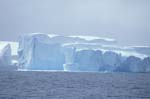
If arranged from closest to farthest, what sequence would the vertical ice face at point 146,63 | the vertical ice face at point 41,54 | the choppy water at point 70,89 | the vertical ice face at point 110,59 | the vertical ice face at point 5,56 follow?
the choppy water at point 70,89 → the vertical ice face at point 110,59 → the vertical ice face at point 146,63 → the vertical ice face at point 41,54 → the vertical ice face at point 5,56

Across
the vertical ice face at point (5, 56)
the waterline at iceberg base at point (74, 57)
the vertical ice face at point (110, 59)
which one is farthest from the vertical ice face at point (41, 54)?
the vertical ice face at point (110, 59)

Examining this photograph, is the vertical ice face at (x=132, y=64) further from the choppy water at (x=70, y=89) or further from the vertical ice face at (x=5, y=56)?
the vertical ice face at (x=5, y=56)

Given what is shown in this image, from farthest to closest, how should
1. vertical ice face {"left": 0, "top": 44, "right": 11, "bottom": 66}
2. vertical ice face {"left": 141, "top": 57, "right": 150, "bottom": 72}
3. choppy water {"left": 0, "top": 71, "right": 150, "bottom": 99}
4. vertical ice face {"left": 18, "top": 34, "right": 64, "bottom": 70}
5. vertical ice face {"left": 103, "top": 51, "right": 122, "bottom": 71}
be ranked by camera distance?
1. vertical ice face {"left": 0, "top": 44, "right": 11, "bottom": 66}
2. vertical ice face {"left": 18, "top": 34, "right": 64, "bottom": 70}
3. vertical ice face {"left": 141, "top": 57, "right": 150, "bottom": 72}
4. vertical ice face {"left": 103, "top": 51, "right": 122, "bottom": 71}
5. choppy water {"left": 0, "top": 71, "right": 150, "bottom": 99}

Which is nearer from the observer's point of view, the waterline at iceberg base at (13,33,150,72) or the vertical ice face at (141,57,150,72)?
the waterline at iceberg base at (13,33,150,72)

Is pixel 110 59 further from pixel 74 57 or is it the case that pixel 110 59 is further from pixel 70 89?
pixel 70 89

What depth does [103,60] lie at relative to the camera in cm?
3812

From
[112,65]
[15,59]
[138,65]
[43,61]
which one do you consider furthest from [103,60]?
[15,59]

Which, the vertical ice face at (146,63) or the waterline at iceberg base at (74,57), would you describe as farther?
the vertical ice face at (146,63)

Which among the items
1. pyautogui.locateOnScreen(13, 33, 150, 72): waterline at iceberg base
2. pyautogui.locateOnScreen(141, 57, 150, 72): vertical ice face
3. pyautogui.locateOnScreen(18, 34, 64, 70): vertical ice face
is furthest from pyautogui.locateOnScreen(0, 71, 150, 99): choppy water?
pyautogui.locateOnScreen(18, 34, 64, 70): vertical ice face

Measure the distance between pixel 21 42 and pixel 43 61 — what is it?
17.8 ft

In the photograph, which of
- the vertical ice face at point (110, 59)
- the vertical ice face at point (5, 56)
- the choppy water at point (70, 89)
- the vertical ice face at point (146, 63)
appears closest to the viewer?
the choppy water at point (70, 89)

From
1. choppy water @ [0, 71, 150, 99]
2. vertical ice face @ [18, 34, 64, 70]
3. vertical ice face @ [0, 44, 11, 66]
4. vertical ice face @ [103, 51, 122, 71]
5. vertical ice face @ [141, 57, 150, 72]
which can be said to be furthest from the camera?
vertical ice face @ [0, 44, 11, 66]

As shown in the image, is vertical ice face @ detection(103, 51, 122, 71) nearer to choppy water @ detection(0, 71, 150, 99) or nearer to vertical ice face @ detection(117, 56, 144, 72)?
vertical ice face @ detection(117, 56, 144, 72)

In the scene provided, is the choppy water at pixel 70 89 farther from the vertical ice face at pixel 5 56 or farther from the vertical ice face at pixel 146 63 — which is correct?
the vertical ice face at pixel 5 56
